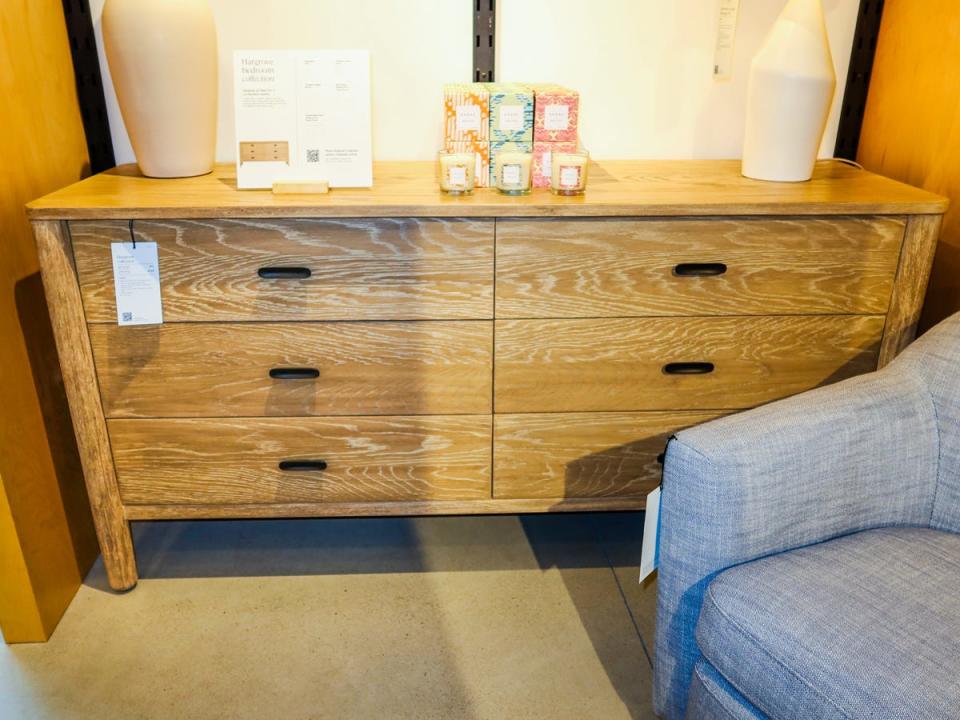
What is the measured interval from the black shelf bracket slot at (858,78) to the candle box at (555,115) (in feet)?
2.56

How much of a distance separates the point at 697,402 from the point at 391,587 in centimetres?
77

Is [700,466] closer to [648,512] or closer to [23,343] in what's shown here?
[648,512]

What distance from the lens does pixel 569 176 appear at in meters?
1.46

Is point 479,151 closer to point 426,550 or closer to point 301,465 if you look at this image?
point 301,465

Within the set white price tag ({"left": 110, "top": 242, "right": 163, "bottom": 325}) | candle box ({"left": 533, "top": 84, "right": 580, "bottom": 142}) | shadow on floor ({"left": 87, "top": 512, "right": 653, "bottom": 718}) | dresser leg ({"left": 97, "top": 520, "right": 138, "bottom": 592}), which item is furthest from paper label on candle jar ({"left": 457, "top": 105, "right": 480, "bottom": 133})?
dresser leg ({"left": 97, "top": 520, "right": 138, "bottom": 592})

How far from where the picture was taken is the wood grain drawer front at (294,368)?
149 cm

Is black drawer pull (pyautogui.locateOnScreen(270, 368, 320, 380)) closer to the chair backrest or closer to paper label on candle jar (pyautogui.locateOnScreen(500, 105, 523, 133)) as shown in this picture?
paper label on candle jar (pyautogui.locateOnScreen(500, 105, 523, 133))

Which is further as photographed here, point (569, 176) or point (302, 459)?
point (302, 459)

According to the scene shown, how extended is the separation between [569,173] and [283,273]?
57cm

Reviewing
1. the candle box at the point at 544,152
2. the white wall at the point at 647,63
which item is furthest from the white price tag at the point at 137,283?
the white wall at the point at 647,63

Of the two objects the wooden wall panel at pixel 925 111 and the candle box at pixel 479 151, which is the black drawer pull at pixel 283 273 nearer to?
the candle box at pixel 479 151

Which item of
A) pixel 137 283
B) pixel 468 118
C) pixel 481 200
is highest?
pixel 468 118

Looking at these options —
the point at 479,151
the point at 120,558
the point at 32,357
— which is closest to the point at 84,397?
the point at 32,357


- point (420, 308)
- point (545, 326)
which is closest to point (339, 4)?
point (420, 308)
